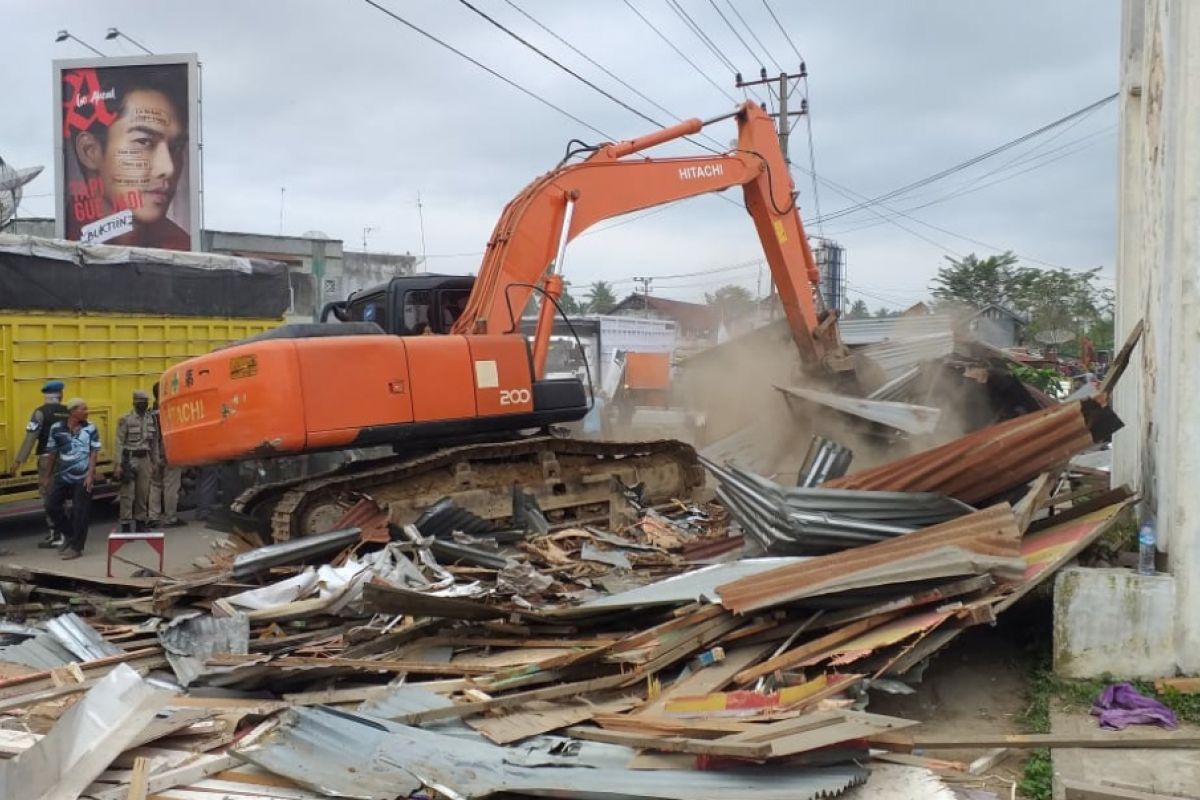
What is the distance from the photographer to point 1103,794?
3.98 metres

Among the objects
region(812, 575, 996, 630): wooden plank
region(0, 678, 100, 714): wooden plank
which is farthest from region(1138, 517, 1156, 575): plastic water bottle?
region(0, 678, 100, 714): wooden plank

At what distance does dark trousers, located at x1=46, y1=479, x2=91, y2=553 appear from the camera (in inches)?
392

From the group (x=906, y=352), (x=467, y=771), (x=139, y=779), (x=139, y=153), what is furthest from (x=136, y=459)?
(x=139, y=153)

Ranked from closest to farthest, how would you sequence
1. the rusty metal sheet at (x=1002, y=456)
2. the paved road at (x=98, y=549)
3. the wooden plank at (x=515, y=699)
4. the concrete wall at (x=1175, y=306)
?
the wooden plank at (x=515, y=699) < the concrete wall at (x=1175, y=306) < the rusty metal sheet at (x=1002, y=456) < the paved road at (x=98, y=549)

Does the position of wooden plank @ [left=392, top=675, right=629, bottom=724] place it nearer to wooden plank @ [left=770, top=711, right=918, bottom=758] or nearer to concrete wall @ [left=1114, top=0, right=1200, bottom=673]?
wooden plank @ [left=770, top=711, right=918, bottom=758]

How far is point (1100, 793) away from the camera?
13.1 ft

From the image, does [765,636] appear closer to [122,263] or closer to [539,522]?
[539,522]

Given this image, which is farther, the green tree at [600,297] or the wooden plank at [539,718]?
the green tree at [600,297]

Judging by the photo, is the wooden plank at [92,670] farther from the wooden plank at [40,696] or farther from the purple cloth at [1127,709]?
the purple cloth at [1127,709]

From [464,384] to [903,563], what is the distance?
4626 millimetres

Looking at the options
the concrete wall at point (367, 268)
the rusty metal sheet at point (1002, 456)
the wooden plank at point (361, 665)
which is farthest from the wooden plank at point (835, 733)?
the concrete wall at point (367, 268)

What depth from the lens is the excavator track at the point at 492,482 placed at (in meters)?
8.52

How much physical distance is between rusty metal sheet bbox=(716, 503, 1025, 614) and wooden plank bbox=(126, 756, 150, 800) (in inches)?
110

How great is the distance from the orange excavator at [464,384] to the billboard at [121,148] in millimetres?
12716
